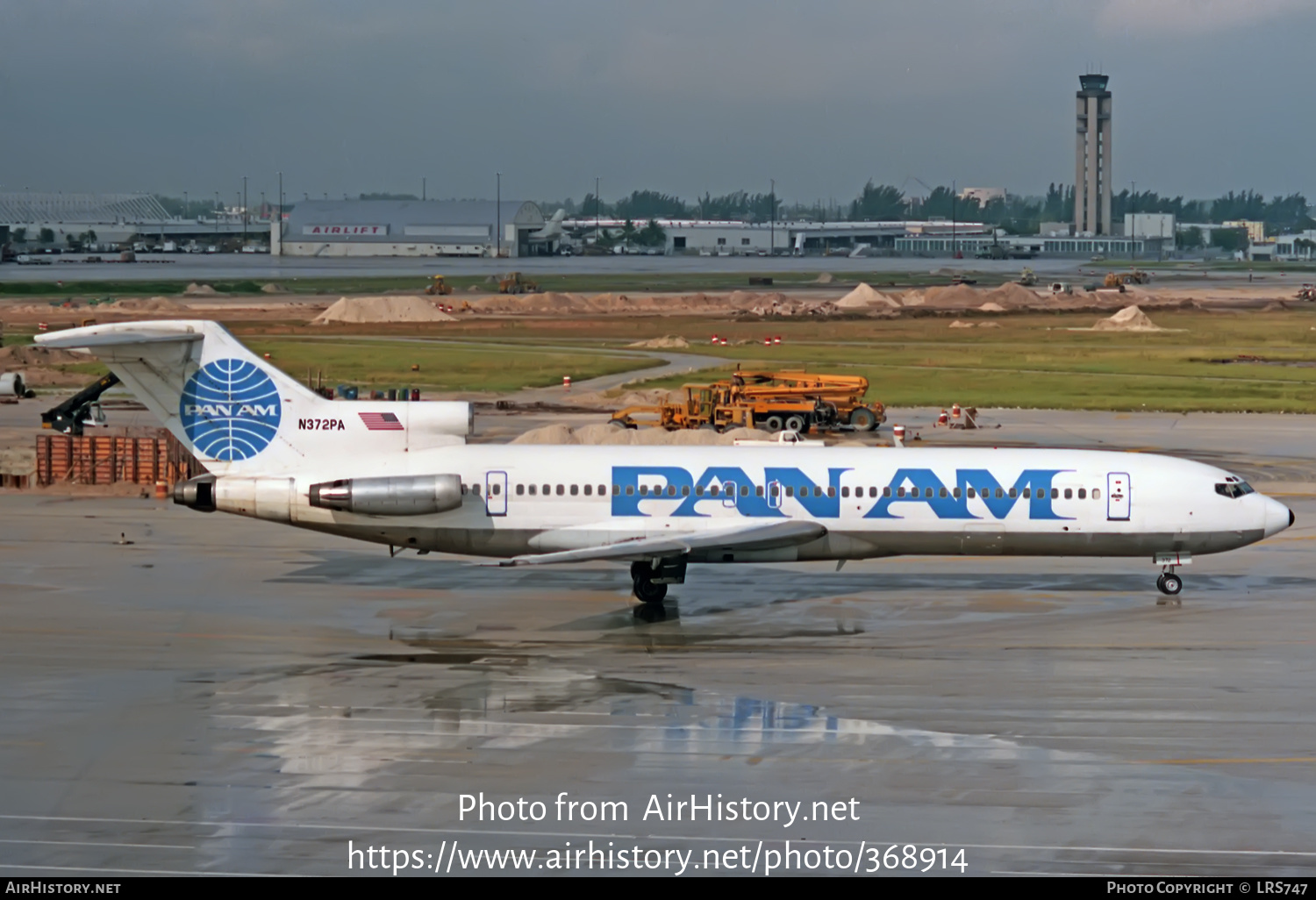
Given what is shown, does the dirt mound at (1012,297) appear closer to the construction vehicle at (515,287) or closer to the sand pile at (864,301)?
the sand pile at (864,301)

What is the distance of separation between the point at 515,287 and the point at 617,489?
134m

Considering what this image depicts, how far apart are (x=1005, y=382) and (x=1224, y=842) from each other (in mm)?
65377

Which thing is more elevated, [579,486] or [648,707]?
[579,486]

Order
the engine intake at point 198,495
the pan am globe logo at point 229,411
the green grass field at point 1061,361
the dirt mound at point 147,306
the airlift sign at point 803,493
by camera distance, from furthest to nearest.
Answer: the dirt mound at point 147,306 → the green grass field at point 1061,361 → the pan am globe logo at point 229,411 → the airlift sign at point 803,493 → the engine intake at point 198,495

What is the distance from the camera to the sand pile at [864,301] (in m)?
146

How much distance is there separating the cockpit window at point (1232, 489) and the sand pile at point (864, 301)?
10854cm

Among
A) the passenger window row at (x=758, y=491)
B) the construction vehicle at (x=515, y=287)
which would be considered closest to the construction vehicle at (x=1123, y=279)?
the construction vehicle at (x=515, y=287)

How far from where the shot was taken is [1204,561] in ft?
136

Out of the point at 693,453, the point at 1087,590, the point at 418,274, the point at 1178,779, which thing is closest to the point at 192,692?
the point at 693,453

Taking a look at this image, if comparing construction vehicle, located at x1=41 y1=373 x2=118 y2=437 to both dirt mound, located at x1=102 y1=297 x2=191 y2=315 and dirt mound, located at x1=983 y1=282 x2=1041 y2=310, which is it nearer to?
dirt mound, located at x1=102 y1=297 x2=191 y2=315

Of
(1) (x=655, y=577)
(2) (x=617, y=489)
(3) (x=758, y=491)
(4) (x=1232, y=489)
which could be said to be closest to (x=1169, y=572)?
(4) (x=1232, y=489)

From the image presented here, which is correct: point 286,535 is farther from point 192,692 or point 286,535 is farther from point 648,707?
point 648,707

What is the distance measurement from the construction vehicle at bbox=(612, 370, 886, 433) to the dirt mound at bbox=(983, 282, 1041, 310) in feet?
264

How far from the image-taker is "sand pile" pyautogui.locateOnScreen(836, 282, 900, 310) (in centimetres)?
14600
